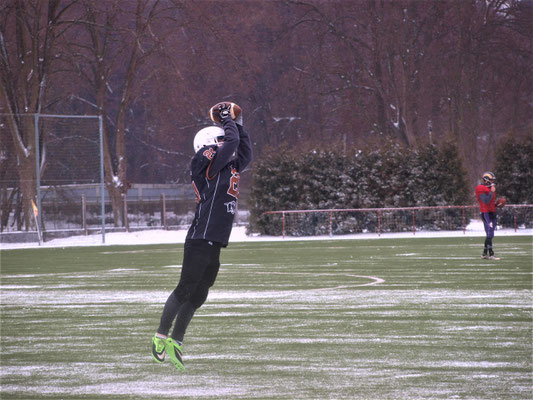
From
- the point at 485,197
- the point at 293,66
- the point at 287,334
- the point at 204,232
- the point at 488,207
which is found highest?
the point at 293,66

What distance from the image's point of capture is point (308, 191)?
38594mm

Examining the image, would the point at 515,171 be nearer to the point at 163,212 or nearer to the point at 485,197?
→ the point at 163,212

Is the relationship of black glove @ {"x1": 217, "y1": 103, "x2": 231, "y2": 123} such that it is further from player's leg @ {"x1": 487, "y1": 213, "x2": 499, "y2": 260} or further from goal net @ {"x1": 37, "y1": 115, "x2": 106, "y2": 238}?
goal net @ {"x1": 37, "y1": 115, "x2": 106, "y2": 238}

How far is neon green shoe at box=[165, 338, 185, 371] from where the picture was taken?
788 cm

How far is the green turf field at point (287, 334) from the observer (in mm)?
7863

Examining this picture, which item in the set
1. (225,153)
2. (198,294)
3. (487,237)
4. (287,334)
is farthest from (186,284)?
(487,237)

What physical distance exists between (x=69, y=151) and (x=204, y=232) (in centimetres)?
2915

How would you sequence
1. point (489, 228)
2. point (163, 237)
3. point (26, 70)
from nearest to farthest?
1. point (489, 228)
2. point (163, 237)
3. point (26, 70)

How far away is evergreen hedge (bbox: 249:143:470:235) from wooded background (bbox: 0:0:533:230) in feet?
4.40

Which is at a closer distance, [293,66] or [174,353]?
[174,353]

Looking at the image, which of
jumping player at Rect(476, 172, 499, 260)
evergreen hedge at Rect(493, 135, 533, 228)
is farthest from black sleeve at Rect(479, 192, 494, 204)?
evergreen hedge at Rect(493, 135, 533, 228)

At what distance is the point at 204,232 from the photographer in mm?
8070

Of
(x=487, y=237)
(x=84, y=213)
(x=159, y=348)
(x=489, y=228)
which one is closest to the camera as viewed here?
(x=159, y=348)

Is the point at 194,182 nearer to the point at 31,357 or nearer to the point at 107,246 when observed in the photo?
the point at 31,357
